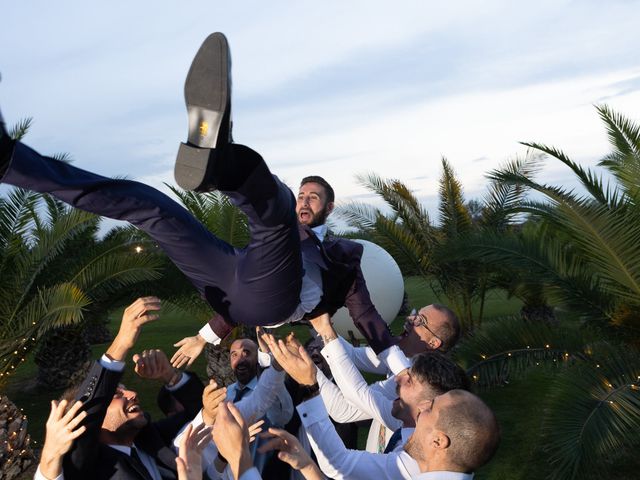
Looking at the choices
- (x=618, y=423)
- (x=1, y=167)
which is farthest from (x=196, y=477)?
(x=618, y=423)

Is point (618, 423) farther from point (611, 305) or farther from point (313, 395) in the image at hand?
point (313, 395)

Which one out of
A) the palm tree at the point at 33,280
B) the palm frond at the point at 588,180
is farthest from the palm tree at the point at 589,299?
the palm tree at the point at 33,280

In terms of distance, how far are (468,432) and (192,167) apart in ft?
4.80

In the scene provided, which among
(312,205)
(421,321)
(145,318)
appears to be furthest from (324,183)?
(145,318)

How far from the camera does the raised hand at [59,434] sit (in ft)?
9.44

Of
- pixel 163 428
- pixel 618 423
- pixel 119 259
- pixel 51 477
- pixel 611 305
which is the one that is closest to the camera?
pixel 51 477

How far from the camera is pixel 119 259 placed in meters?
9.06

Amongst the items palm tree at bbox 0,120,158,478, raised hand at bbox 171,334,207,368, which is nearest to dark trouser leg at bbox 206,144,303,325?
raised hand at bbox 171,334,207,368

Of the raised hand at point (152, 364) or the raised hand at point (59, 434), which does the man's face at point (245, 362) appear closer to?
the raised hand at point (152, 364)

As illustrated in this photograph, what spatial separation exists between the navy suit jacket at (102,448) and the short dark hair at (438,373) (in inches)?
53.6

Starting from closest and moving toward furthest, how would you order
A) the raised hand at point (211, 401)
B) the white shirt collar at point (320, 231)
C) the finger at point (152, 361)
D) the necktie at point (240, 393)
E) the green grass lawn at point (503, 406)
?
1. the raised hand at point (211, 401)
2. the finger at point (152, 361)
3. the white shirt collar at point (320, 231)
4. the necktie at point (240, 393)
5. the green grass lawn at point (503, 406)

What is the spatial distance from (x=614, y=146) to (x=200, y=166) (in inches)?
248

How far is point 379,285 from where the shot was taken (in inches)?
336

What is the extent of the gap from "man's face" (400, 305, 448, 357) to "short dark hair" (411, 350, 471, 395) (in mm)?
915
